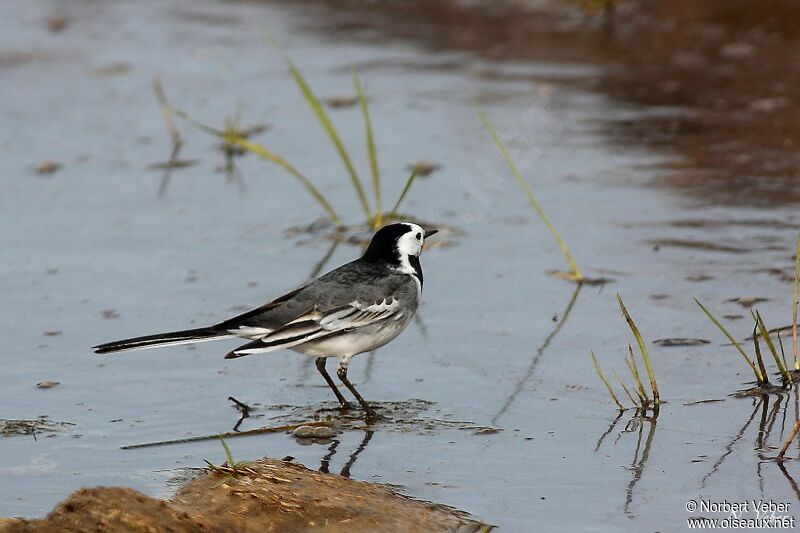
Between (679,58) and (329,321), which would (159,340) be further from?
(679,58)

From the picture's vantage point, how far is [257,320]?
5.84 meters

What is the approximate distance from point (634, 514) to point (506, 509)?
0.45 m

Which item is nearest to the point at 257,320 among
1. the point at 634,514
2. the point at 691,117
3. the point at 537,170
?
the point at 634,514

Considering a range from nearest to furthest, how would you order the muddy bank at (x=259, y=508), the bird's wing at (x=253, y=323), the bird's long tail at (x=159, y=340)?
the muddy bank at (x=259, y=508) → the bird's long tail at (x=159, y=340) → the bird's wing at (x=253, y=323)

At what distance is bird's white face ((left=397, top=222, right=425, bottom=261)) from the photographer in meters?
6.30

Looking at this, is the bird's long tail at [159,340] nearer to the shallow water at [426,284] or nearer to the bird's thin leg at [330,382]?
the shallow water at [426,284]

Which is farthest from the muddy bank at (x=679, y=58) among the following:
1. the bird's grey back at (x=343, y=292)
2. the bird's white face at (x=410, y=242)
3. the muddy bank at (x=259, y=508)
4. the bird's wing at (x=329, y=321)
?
the muddy bank at (x=259, y=508)

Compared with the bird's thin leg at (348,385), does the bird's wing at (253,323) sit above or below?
above

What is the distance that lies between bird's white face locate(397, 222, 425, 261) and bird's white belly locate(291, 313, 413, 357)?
0.47 m

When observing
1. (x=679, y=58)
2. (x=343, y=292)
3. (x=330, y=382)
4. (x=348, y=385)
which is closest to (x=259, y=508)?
(x=348, y=385)

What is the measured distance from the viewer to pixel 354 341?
19.3 feet

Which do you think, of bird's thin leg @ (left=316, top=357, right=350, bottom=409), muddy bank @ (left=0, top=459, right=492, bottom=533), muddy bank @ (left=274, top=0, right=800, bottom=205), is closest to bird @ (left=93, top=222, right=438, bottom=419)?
bird's thin leg @ (left=316, top=357, right=350, bottom=409)

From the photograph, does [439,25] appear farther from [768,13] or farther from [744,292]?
[744,292]

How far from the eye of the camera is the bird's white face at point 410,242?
20.7 feet
